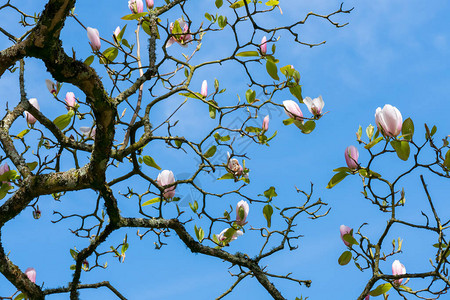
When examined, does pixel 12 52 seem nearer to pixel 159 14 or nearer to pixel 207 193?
pixel 159 14

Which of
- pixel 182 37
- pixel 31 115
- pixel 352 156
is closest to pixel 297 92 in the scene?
pixel 352 156

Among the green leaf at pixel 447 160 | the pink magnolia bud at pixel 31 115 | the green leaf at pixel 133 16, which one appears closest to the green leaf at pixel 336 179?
the green leaf at pixel 447 160

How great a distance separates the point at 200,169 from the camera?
2.21 m

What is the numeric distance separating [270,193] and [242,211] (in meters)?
0.15

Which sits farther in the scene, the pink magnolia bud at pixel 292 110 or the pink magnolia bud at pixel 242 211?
the pink magnolia bud at pixel 242 211

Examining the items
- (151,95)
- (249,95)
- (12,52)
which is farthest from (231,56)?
(12,52)

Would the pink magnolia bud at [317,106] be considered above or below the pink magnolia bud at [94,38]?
below

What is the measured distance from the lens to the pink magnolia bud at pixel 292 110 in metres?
2.05

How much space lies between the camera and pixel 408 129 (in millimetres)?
1790

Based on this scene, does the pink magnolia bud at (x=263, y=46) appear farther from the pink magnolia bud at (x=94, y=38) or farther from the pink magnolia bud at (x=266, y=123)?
the pink magnolia bud at (x=94, y=38)

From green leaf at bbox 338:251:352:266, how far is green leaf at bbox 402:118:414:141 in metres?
0.54

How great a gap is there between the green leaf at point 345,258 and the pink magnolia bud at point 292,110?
22.4 inches

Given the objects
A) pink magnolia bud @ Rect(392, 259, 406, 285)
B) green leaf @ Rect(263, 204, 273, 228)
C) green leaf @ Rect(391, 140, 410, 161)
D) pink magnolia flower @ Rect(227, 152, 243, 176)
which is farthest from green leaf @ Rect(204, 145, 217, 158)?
pink magnolia bud @ Rect(392, 259, 406, 285)

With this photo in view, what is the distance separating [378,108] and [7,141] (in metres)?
1.50
